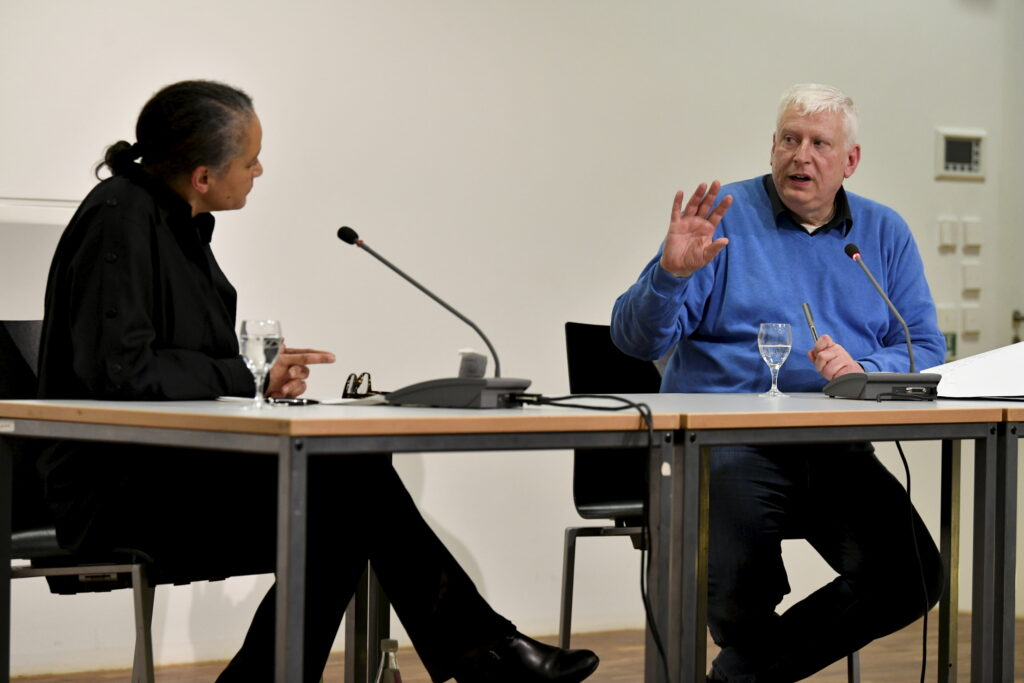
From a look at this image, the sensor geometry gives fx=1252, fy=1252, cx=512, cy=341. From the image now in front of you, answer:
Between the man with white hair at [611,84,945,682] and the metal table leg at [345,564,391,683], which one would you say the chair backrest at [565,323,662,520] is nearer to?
the man with white hair at [611,84,945,682]

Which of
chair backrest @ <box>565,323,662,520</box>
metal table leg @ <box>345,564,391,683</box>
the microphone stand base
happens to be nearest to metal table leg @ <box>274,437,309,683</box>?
the microphone stand base

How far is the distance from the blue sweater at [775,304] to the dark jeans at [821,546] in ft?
0.87

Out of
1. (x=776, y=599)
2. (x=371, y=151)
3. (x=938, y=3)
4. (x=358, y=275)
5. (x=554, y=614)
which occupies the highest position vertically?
(x=938, y=3)

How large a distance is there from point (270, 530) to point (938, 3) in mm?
3331

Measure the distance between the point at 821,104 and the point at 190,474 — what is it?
63.6 inches

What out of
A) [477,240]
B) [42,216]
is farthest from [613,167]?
[42,216]

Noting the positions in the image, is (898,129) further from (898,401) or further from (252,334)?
(252,334)

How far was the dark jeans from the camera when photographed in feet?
7.60

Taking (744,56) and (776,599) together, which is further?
(744,56)

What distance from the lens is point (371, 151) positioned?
359cm

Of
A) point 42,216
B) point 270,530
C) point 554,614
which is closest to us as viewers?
A: point 270,530

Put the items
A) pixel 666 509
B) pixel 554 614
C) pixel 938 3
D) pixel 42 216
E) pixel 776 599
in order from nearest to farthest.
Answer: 1. pixel 666 509
2. pixel 776 599
3. pixel 42 216
4. pixel 554 614
5. pixel 938 3

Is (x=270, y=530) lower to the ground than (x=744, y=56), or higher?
lower

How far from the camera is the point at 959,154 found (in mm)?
4406
